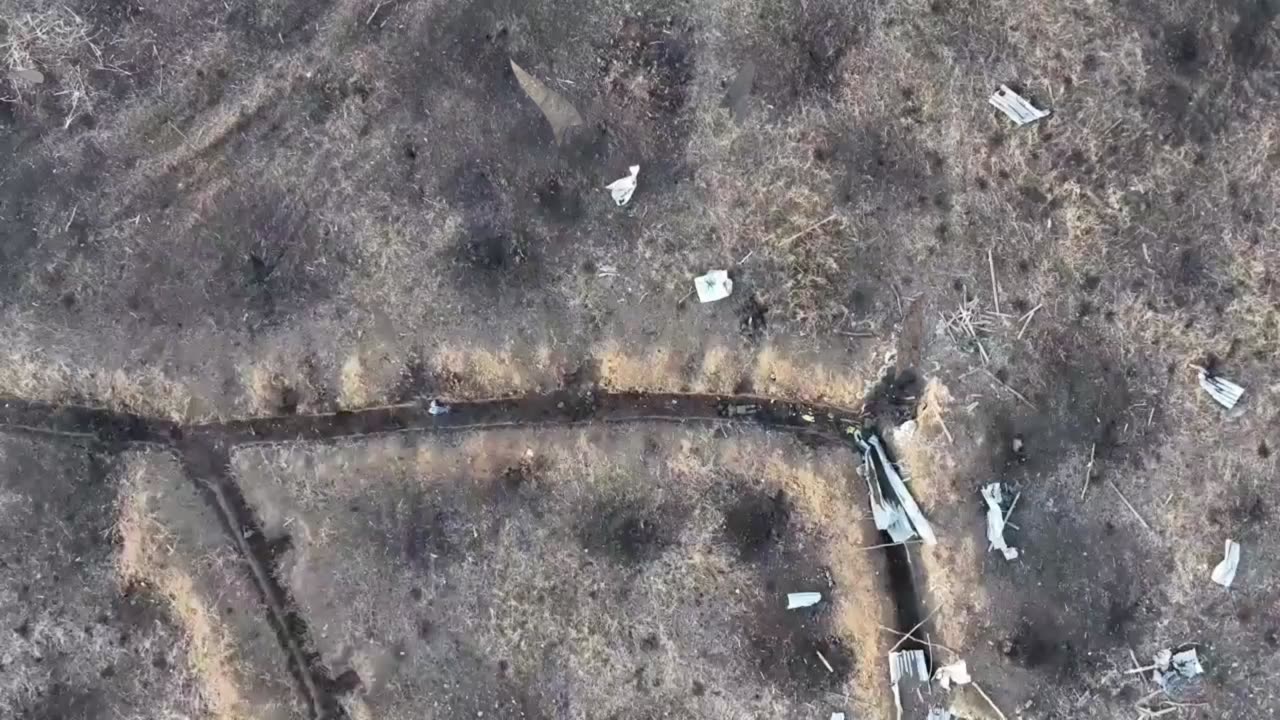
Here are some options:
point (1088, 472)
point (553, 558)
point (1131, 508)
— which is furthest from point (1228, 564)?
point (553, 558)

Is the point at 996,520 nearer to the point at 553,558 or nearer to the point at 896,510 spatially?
the point at 896,510

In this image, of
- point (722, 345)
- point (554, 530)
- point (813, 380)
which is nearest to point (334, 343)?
point (554, 530)

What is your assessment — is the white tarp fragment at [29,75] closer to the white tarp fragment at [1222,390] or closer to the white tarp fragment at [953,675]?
the white tarp fragment at [953,675]

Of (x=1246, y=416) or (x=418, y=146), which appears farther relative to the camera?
(x=418, y=146)

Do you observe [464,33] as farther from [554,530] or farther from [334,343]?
[554,530]

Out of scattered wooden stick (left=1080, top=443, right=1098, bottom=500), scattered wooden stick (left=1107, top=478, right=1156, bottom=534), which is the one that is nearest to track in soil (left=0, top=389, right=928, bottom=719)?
scattered wooden stick (left=1080, top=443, right=1098, bottom=500)
